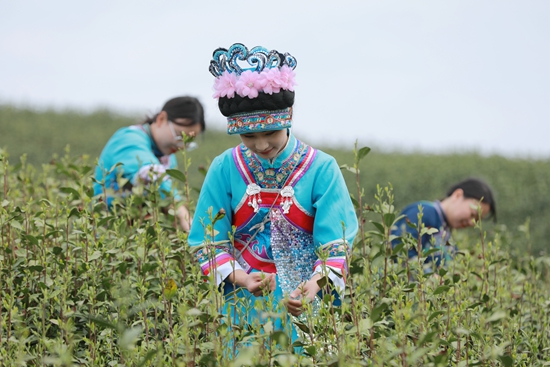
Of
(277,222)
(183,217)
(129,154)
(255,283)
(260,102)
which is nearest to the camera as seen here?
(255,283)

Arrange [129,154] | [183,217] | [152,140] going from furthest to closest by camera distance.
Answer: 1. [152,140]
2. [129,154]
3. [183,217]

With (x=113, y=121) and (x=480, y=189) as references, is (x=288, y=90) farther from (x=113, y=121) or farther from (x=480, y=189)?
(x=113, y=121)

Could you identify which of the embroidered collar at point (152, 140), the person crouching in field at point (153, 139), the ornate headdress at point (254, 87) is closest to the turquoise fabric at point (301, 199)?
the ornate headdress at point (254, 87)

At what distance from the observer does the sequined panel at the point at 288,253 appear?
2.82 meters

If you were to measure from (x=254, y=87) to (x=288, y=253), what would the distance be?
0.70 metres

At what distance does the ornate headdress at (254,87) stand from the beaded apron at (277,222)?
22cm

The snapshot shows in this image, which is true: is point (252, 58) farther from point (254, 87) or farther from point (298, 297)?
point (298, 297)

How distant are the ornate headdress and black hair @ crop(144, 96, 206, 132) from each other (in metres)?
2.01

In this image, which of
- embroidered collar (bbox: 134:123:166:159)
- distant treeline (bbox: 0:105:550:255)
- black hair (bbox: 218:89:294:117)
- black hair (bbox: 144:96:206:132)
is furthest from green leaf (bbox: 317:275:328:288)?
distant treeline (bbox: 0:105:550:255)

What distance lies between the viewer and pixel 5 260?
3.08 meters

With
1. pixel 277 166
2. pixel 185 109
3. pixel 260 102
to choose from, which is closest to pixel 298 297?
pixel 277 166

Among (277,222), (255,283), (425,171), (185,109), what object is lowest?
(425,171)

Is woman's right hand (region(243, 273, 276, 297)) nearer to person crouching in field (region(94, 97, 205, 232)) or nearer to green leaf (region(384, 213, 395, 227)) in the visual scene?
green leaf (region(384, 213, 395, 227))

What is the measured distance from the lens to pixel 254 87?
2678 millimetres
